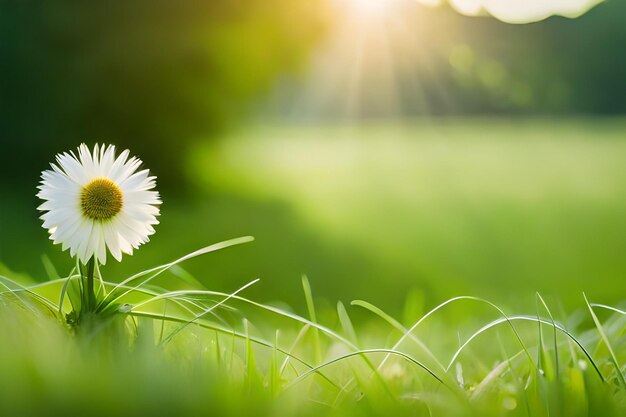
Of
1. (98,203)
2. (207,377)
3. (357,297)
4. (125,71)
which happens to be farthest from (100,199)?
(125,71)

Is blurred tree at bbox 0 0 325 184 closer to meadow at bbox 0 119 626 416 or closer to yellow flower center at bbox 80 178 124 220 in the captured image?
meadow at bbox 0 119 626 416

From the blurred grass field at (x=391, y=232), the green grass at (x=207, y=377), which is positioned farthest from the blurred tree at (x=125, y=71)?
the green grass at (x=207, y=377)

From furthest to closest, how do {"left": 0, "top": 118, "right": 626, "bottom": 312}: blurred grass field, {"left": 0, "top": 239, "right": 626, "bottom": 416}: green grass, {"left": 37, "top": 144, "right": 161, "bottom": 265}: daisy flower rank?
1. {"left": 0, "top": 118, "right": 626, "bottom": 312}: blurred grass field
2. {"left": 37, "top": 144, "right": 161, "bottom": 265}: daisy flower
3. {"left": 0, "top": 239, "right": 626, "bottom": 416}: green grass

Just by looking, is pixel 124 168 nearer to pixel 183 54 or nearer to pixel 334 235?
pixel 183 54

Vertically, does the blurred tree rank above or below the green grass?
above

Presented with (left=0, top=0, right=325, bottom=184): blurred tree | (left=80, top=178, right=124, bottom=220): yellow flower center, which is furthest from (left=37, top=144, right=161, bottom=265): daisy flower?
(left=0, top=0, right=325, bottom=184): blurred tree

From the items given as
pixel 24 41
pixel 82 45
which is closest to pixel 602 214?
pixel 82 45
